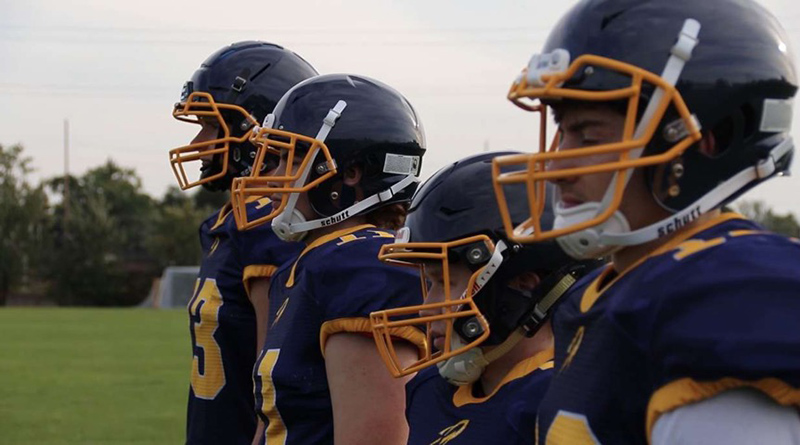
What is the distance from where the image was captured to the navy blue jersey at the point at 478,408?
7.54 feet

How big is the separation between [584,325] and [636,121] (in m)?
0.32

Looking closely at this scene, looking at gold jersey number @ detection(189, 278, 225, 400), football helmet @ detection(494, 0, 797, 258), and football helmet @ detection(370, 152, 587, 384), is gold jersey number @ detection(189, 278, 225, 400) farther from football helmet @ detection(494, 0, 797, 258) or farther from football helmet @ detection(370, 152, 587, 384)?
football helmet @ detection(494, 0, 797, 258)

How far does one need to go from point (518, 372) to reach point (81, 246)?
4197 cm

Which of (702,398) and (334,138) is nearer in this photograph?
(702,398)

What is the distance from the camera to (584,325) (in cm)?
181

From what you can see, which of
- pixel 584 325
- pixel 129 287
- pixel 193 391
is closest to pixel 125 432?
pixel 193 391

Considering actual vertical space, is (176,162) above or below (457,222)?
below

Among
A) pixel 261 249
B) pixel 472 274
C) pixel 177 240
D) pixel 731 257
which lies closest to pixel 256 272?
pixel 261 249

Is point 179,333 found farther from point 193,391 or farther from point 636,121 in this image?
point 636,121

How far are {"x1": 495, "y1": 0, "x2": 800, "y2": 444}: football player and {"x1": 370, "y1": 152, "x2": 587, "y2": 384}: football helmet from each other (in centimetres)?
53

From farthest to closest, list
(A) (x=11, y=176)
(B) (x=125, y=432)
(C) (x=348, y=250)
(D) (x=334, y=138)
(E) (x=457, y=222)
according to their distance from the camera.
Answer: (A) (x=11, y=176)
(B) (x=125, y=432)
(D) (x=334, y=138)
(C) (x=348, y=250)
(E) (x=457, y=222)

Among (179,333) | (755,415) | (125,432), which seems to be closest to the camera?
(755,415)

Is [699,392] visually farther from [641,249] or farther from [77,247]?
[77,247]

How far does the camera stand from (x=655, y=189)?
1.78 m
